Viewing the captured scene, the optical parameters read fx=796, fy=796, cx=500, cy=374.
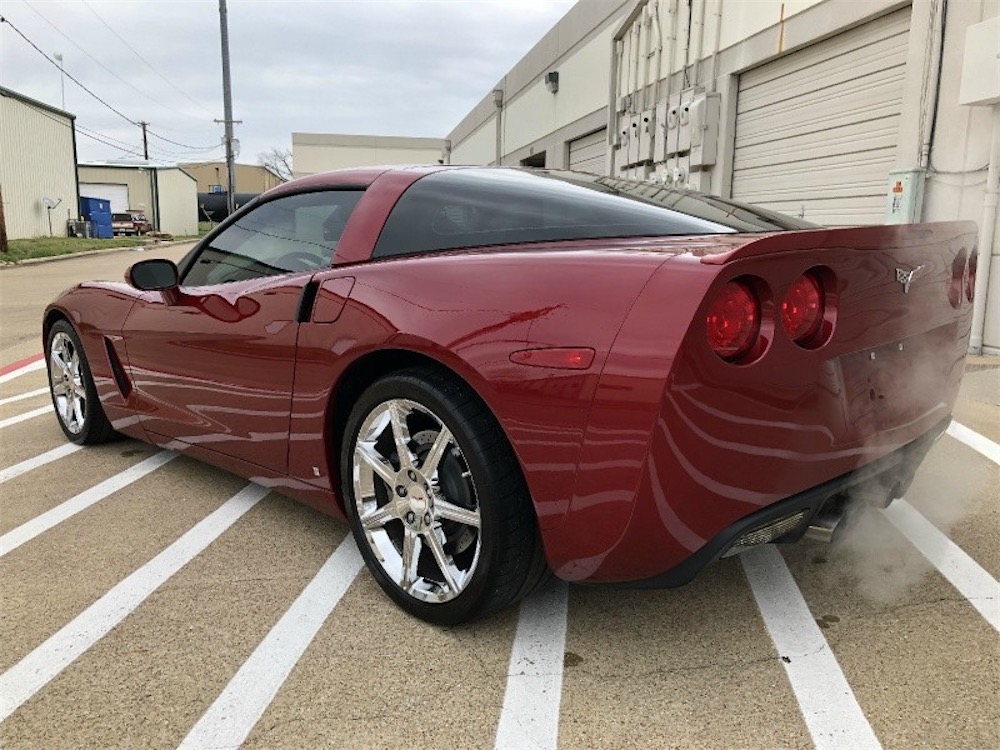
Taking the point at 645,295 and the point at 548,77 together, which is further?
the point at 548,77

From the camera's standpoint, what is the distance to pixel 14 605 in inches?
97.3

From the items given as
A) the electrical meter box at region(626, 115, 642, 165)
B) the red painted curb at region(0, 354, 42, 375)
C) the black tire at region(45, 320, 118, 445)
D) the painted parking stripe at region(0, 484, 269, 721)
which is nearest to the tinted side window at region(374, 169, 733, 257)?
the painted parking stripe at region(0, 484, 269, 721)

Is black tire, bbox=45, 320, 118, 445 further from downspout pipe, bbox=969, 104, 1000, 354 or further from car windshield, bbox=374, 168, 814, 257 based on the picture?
downspout pipe, bbox=969, 104, 1000, 354

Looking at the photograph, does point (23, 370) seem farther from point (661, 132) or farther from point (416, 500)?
point (661, 132)

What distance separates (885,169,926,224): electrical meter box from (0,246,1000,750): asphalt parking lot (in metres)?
4.29

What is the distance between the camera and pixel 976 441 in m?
4.00

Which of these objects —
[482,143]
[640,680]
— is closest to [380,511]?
[640,680]

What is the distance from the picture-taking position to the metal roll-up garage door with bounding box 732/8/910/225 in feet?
25.0

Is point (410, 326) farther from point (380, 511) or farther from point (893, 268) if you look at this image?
point (893, 268)

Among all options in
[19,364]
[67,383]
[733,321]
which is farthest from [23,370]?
[733,321]

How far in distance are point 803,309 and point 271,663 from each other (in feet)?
5.37

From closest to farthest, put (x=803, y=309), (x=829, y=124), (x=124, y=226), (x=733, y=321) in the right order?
(x=733, y=321)
(x=803, y=309)
(x=829, y=124)
(x=124, y=226)

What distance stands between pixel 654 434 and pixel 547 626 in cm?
85

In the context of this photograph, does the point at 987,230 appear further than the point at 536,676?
Yes
